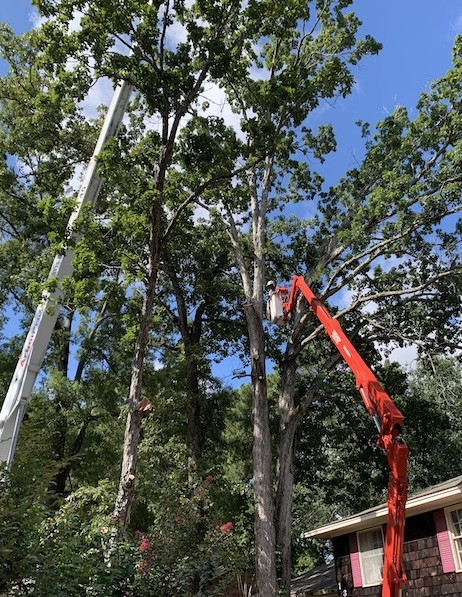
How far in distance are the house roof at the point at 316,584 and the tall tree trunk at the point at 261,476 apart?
10.5 feet

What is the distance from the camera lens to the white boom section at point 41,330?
28.5 feet

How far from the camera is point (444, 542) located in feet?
35.6

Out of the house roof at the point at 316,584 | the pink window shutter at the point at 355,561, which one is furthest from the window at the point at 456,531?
the house roof at the point at 316,584

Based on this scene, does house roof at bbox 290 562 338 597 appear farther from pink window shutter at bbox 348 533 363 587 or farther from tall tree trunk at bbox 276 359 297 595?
tall tree trunk at bbox 276 359 297 595

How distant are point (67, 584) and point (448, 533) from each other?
329 inches

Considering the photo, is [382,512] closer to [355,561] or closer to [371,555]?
[371,555]

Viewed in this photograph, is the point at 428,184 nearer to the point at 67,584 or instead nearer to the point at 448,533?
the point at 448,533

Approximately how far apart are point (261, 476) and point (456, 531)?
4.44 meters

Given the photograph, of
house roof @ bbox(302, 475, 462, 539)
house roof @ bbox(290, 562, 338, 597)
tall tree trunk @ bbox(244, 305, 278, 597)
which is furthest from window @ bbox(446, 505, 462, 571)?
house roof @ bbox(290, 562, 338, 597)

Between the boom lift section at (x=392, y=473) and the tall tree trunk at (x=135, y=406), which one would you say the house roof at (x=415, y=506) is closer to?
the boom lift section at (x=392, y=473)

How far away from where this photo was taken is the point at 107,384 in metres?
17.1

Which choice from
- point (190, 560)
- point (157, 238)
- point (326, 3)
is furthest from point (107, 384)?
point (326, 3)

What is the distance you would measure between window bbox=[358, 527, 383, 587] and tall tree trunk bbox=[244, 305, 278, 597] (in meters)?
2.14

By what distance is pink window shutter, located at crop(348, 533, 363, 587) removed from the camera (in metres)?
12.9
